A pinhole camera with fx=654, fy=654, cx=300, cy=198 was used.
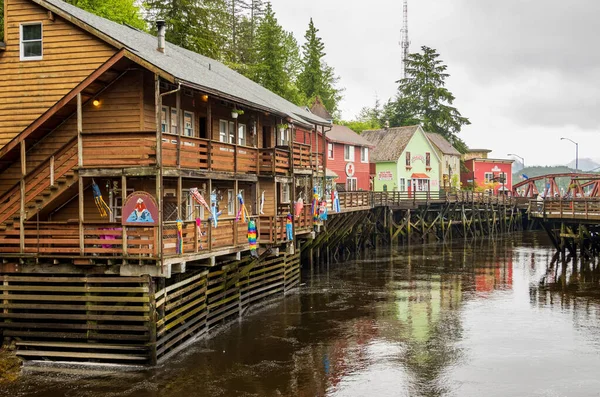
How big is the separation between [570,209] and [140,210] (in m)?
35.4

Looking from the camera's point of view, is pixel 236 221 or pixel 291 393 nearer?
pixel 291 393

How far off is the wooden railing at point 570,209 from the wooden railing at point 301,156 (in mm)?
21326

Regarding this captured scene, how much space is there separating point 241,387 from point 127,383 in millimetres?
2958

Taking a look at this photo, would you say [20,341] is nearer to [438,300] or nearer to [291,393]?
[291,393]

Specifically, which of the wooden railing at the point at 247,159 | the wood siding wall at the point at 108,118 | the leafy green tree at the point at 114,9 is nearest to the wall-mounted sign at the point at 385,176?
the leafy green tree at the point at 114,9

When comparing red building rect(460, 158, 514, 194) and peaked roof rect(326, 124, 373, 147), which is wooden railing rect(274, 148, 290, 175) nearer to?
peaked roof rect(326, 124, 373, 147)

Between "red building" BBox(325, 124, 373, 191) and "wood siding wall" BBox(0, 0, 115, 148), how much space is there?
35.4 meters

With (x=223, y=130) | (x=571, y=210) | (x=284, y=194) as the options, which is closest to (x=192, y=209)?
(x=223, y=130)

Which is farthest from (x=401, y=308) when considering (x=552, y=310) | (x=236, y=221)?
(x=236, y=221)

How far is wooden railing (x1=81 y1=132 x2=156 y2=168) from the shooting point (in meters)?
18.8

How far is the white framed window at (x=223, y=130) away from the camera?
26.7 metres

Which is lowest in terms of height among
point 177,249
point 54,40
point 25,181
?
point 177,249

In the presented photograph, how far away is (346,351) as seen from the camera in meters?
21.0


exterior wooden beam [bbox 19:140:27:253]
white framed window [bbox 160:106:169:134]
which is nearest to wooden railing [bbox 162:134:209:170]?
white framed window [bbox 160:106:169:134]
